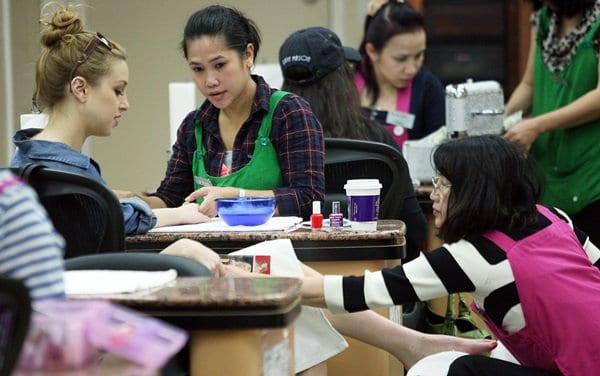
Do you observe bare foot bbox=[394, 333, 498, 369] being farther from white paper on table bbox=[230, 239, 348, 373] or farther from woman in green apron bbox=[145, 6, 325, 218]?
woman in green apron bbox=[145, 6, 325, 218]

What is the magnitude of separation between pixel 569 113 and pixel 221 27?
1548 millimetres

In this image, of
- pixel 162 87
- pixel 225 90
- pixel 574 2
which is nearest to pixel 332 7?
pixel 162 87

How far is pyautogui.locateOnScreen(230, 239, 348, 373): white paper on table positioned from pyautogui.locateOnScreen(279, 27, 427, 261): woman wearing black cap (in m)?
1.14

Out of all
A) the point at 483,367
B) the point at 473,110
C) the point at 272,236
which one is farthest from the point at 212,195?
the point at 473,110

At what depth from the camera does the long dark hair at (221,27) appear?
12.2ft

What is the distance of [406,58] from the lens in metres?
5.34

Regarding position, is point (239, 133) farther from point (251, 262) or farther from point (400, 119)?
point (400, 119)

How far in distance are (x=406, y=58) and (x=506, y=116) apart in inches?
20.4

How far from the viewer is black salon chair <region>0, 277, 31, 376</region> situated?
1.61 meters

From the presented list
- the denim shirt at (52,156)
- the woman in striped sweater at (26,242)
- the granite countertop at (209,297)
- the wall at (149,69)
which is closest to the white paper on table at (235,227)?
the denim shirt at (52,156)

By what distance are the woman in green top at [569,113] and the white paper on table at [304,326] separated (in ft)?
6.13

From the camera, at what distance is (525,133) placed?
183 inches

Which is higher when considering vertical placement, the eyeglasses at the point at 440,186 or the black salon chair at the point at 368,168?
the eyeglasses at the point at 440,186

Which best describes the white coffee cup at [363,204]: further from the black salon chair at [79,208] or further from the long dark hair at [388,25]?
the long dark hair at [388,25]
